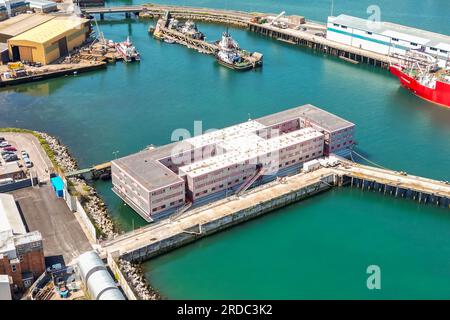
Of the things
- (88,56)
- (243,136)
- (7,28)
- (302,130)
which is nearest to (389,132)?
(302,130)

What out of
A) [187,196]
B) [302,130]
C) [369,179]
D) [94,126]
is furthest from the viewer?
[94,126]

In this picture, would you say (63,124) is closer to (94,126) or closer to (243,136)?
(94,126)

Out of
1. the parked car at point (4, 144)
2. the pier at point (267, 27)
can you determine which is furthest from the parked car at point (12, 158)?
the pier at point (267, 27)

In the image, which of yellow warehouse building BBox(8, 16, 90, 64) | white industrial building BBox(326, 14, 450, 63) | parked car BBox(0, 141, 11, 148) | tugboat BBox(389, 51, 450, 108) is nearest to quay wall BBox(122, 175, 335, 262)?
parked car BBox(0, 141, 11, 148)

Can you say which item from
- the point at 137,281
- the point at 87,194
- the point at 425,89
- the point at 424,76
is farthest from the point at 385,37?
the point at 137,281

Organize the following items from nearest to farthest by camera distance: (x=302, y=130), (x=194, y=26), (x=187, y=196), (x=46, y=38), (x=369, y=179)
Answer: (x=187, y=196) < (x=369, y=179) < (x=302, y=130) < (x=46, y=38) < (x=194, y=26)

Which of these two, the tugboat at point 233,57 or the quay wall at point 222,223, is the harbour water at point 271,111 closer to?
the quay wall at point 222,223
